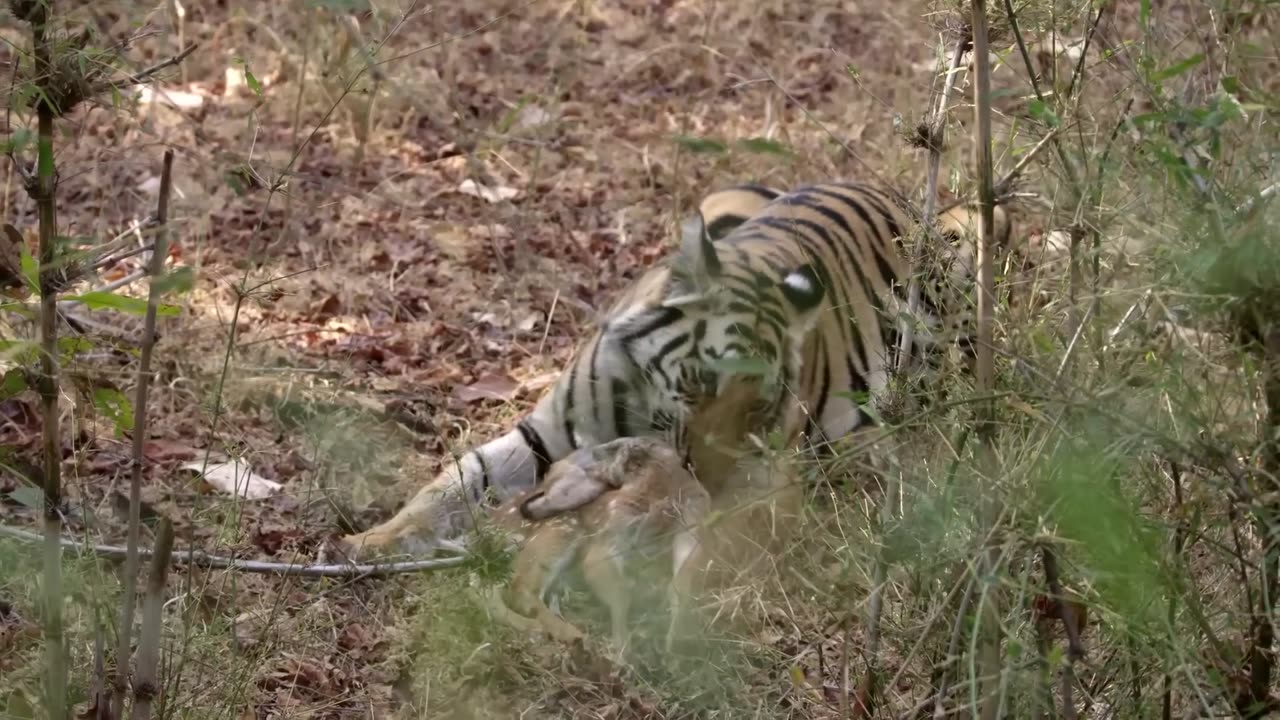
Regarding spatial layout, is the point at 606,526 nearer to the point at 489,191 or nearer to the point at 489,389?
the point at 489,389

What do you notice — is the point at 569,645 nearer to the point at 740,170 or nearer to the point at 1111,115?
the point at 1111,115

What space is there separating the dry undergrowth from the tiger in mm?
235

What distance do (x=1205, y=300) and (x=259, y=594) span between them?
2.32 m

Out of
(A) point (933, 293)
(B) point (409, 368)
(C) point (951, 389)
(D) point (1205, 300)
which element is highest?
(D) point (1205, 300)

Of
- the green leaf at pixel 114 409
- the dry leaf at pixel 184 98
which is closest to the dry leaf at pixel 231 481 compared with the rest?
the green leaf at pixel 114 409

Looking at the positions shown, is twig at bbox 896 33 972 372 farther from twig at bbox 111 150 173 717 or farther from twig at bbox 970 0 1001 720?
twig at bbox 111 150 173 717

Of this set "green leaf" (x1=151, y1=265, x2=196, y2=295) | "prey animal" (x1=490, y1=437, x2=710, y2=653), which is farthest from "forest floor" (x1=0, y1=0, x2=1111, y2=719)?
"green leaf" (x1=151, y1=265, x2=196, y2=295)

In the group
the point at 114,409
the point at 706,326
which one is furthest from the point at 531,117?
the point at 114,409

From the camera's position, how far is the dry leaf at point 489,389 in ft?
16.1

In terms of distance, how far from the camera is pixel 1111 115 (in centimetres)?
266

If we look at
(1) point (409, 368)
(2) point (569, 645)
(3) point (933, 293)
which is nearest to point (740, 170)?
(1) point (409, 368)

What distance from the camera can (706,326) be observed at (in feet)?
13.9

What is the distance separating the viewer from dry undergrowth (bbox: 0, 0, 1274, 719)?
8.02 ft

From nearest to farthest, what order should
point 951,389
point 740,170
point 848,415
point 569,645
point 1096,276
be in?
1. point 1096,276
2. point 951,389
3. point 569,645
4. point 848,415
5. point 740,170
